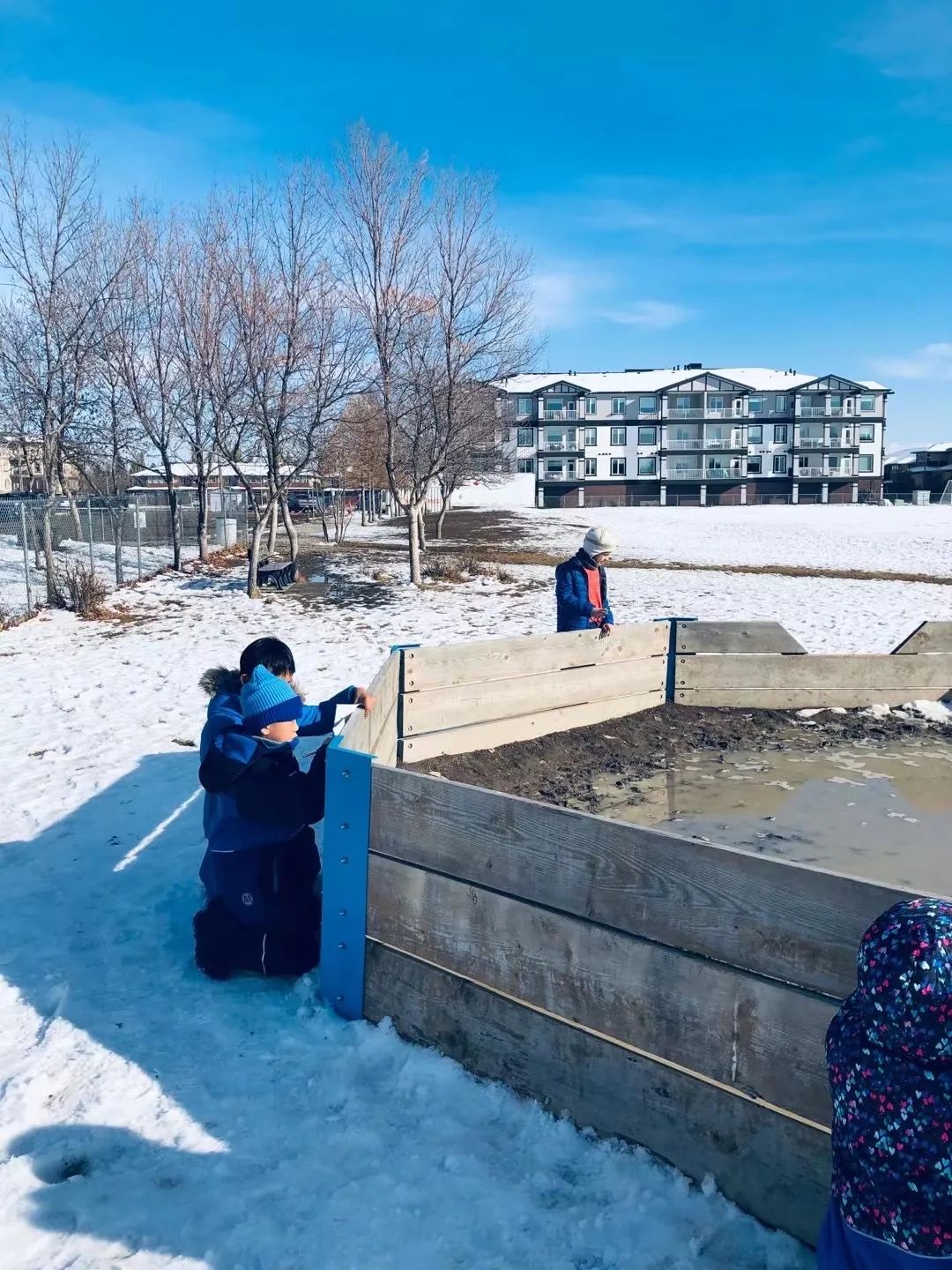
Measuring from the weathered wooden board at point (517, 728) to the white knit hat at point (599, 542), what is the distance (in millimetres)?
1273

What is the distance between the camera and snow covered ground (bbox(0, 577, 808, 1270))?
249 centimetres

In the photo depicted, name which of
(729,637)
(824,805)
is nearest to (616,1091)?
(824,805)

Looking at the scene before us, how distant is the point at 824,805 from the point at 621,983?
385 centimetres

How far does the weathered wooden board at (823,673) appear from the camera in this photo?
8.48m

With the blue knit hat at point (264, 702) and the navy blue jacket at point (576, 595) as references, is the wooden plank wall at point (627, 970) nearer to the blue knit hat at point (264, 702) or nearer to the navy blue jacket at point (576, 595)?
the blue knit hat at point (264, 702)

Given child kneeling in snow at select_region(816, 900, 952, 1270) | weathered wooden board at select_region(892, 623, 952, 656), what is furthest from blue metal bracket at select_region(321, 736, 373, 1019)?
weathered wooden board at select_region(892, 623, 952, 656)

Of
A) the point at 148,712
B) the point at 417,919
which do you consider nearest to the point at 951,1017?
the point at 417,919

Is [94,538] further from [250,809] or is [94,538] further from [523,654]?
[250,809]

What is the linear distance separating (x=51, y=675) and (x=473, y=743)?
18.4ft

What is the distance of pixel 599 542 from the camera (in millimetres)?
7391

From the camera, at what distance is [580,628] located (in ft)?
25.1

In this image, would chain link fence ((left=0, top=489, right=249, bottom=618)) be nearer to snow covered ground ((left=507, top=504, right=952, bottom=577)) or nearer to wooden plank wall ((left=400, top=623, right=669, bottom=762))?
wooden plank wall ((left=400, top=623, right=669, bottom=762))

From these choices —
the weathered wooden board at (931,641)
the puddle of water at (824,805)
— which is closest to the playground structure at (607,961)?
the puddle of water at (824,805)

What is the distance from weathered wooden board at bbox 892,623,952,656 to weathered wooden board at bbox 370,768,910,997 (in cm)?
670
